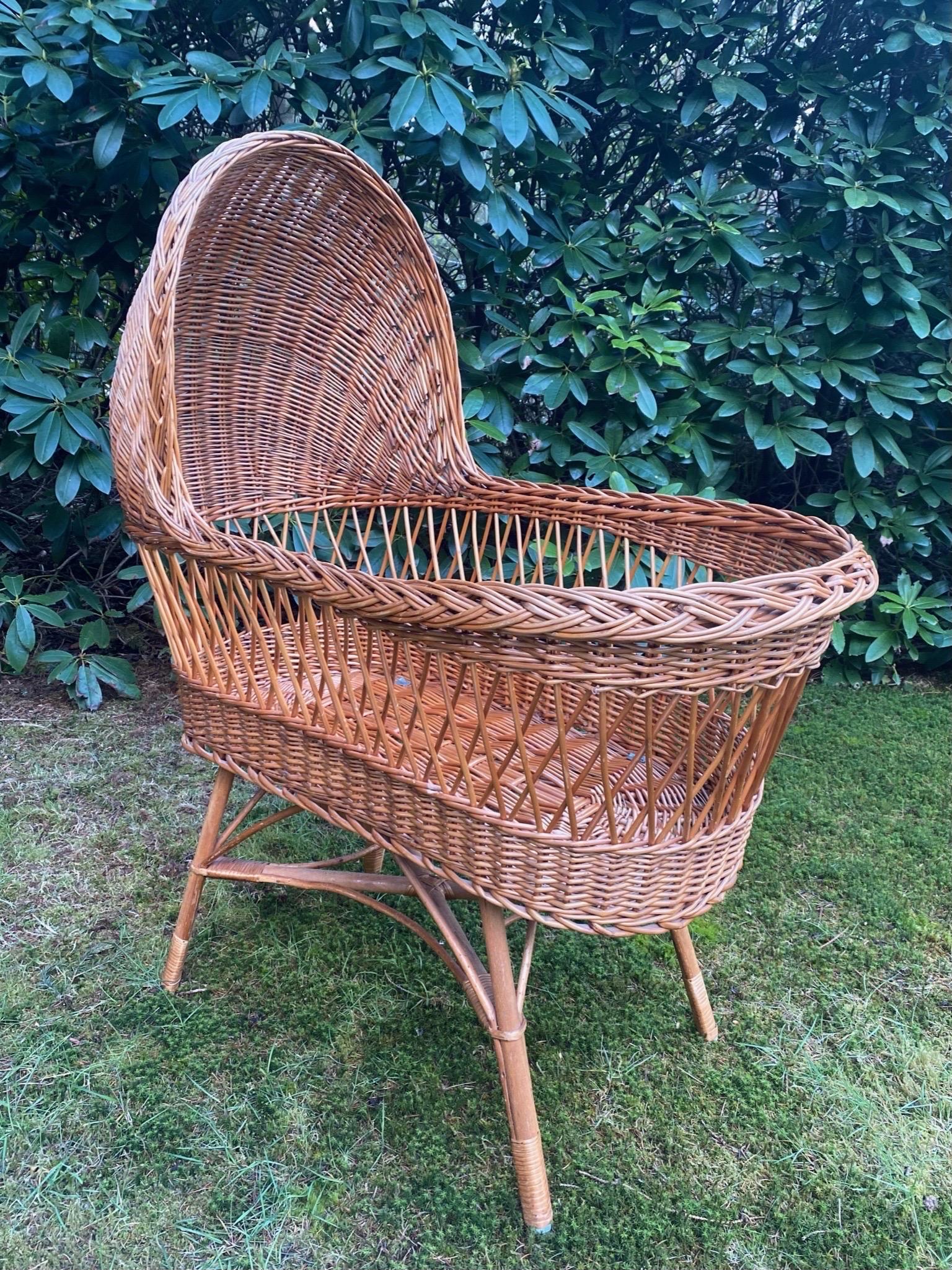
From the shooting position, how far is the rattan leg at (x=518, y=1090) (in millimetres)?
923

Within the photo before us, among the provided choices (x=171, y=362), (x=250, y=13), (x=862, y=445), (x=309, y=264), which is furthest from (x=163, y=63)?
(x=862, y=445)

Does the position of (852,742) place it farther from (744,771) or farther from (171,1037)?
(171,1037)

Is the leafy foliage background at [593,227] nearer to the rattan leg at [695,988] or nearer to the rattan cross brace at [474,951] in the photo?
the rattan cross brace at [474,951]

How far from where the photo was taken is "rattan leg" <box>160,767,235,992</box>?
1190mm

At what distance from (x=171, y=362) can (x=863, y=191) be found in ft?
5.55

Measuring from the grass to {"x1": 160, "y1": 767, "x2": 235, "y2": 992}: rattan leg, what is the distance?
1.6 inches

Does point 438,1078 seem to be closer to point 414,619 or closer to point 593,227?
point 414,619

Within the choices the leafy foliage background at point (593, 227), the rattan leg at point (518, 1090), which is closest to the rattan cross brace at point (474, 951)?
the rattan leg at point (518, 1090)

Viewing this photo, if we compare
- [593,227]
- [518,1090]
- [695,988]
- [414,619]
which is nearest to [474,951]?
[518,1090]

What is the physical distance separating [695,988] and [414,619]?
2.58ft

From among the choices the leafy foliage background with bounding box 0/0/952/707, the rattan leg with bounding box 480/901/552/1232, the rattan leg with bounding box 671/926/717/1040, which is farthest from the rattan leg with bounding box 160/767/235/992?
the leafy foliage background with bounding box 0/0/952/707

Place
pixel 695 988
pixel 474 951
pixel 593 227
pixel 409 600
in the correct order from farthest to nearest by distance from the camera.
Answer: pixel 593 227, pixel 695 988, pixel 474 951, pixel 409 600

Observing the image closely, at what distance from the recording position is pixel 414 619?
0.75 metres

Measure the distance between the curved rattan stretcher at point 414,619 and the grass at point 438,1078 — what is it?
11 cm
